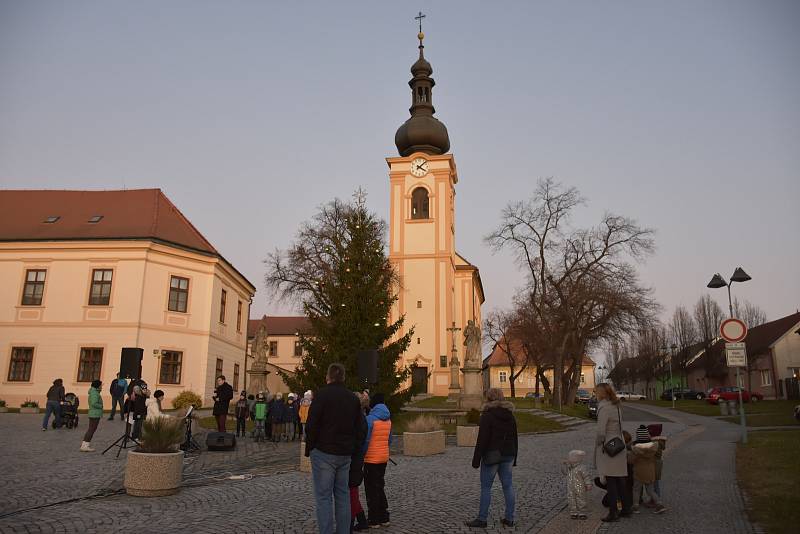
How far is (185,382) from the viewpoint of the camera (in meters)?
31.5

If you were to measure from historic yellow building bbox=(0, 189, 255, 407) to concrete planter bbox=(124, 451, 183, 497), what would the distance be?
2203 cm

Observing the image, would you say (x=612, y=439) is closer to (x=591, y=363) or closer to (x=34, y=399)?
(x=34, y=399)

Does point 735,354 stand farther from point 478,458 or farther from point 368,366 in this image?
point 478,458

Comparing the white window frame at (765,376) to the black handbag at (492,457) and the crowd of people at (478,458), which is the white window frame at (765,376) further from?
the black handbag at (492,457)

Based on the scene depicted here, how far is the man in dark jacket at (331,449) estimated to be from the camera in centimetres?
586

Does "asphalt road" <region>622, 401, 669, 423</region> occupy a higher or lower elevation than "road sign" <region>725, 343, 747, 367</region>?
lower

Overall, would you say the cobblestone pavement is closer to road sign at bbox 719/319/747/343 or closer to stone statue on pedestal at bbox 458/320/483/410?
road sign at bbox 719/319/747/343

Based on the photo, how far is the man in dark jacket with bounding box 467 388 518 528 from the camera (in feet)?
23.8

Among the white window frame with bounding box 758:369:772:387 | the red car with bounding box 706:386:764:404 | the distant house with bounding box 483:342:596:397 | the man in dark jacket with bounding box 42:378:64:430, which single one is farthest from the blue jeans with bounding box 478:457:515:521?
the distant house with bounding box 483:342:596:397

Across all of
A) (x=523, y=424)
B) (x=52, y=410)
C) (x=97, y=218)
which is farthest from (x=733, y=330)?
(x=97, y=218)

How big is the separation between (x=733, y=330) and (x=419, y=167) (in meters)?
Answer: 37.3

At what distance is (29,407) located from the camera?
2642cm

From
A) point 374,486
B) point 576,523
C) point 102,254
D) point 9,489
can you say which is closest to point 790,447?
point 576,523

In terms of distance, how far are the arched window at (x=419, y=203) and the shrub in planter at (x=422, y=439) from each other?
35058 mm
